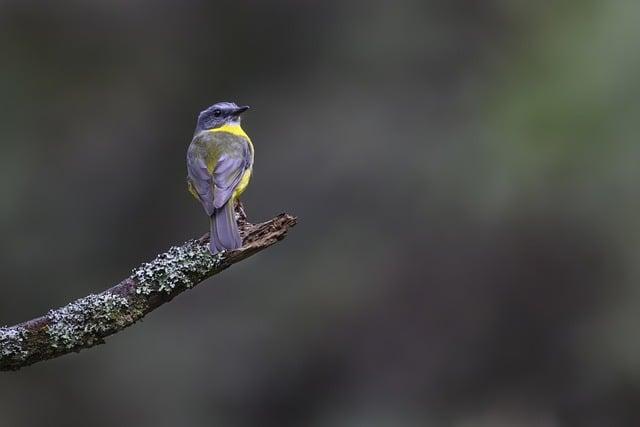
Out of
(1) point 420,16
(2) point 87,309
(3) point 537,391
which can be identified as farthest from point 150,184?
(2) point 87,309

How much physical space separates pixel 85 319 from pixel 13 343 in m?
0.29

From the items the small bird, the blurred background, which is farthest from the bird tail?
the blurred background

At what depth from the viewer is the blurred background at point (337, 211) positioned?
1023 cm

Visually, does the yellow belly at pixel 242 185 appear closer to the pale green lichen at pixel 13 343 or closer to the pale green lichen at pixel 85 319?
the pale green lichen at pixel 85 319

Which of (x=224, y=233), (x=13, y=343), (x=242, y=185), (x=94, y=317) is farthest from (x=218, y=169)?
(x=13, y=343)

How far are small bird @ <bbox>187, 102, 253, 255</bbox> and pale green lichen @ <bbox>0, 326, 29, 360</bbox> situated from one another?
861 mm

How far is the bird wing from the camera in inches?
218

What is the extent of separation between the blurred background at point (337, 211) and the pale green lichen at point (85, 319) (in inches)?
244

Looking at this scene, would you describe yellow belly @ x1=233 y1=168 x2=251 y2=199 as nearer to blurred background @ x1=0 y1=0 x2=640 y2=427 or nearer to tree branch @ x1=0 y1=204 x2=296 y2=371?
tree branch @ x1=0 y1=204 x2=296 y2=371

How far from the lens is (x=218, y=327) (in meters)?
10.9

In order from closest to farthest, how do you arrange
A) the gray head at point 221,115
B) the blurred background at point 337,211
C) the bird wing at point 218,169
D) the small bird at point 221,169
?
the small bird at point 221,169 → the bird wing at point 218,169 → the gray head at point 221,115 → the blurred background at point 337,211

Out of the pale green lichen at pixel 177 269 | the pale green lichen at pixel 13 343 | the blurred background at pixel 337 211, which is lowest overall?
the pale green lichen at pixel 13 343

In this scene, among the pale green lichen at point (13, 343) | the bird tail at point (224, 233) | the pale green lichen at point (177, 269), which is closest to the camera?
the pale green lichen at point (13, 343)

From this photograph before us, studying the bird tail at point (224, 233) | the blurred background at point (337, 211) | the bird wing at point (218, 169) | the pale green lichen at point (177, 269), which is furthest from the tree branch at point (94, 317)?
the blurred background at point (337, 211)
